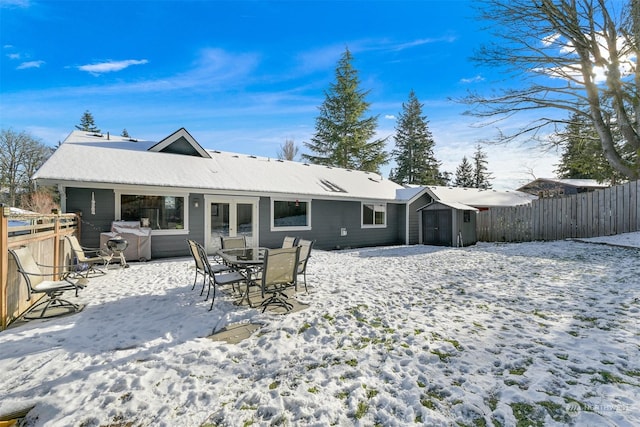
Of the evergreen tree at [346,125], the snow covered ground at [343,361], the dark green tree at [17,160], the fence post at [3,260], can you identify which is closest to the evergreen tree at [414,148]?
the evergreen tree at [346,125]

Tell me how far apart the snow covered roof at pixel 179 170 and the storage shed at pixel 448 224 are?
83.4 inches

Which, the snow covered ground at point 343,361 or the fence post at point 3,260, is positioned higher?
the fence post at point 3,260

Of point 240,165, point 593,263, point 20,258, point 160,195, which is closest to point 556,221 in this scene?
point 593,263

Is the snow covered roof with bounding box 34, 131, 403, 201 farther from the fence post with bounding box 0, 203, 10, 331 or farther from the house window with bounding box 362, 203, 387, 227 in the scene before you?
the fence post with bounding box 0, 203, 10, 331

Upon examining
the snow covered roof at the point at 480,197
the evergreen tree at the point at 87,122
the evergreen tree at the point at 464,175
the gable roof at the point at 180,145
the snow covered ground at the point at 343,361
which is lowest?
the snow covered ground at the point at 343,361

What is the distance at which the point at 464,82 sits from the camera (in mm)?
13430

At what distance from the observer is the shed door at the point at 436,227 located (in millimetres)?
13500

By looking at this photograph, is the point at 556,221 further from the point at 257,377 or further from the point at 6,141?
the point at 6,141

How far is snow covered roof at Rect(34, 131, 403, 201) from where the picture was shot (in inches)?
328

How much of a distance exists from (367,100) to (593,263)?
2215 centimetres

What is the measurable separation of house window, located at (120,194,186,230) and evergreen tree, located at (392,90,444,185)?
2734 centimetres

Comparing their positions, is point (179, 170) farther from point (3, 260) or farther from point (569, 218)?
point (569, 218)

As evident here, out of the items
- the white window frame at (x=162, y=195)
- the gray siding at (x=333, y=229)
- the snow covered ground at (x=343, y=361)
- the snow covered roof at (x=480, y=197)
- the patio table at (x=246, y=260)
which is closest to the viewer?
the snow covered ground at (x=343, y=361)

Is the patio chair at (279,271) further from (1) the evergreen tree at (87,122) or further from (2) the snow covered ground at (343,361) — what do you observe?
(1) the evergreen tree at (87,122)
